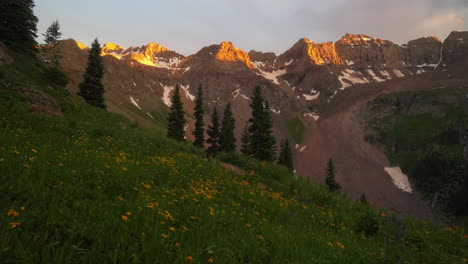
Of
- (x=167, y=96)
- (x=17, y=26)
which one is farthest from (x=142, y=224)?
(x=167, y=96)

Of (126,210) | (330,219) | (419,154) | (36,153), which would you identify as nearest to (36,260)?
(126,210)

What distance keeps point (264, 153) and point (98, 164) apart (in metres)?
32.6

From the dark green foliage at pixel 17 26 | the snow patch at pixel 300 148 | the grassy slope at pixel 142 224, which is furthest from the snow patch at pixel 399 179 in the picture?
the dark green foliage at pixel 17 26

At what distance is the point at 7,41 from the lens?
979 inches

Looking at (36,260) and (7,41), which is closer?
(36,260)

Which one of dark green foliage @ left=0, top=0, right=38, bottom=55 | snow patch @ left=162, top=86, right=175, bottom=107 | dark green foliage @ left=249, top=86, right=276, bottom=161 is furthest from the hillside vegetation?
snow patch @ left=162, top=86, right=175, bottom=107

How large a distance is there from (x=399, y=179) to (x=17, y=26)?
131 metres

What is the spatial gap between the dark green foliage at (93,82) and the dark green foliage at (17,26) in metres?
6.98

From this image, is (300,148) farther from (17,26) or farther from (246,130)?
(17,26)

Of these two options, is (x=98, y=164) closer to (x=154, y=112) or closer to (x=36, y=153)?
(x=36, y=153)

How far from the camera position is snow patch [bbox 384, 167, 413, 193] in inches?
3804

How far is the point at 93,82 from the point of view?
35375mm

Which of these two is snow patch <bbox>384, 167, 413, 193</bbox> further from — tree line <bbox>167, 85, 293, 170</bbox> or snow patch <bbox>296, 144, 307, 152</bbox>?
tree line <bbox>167, 85, 293, 170</bbox>

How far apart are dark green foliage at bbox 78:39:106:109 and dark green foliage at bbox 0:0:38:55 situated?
22.9 feet
